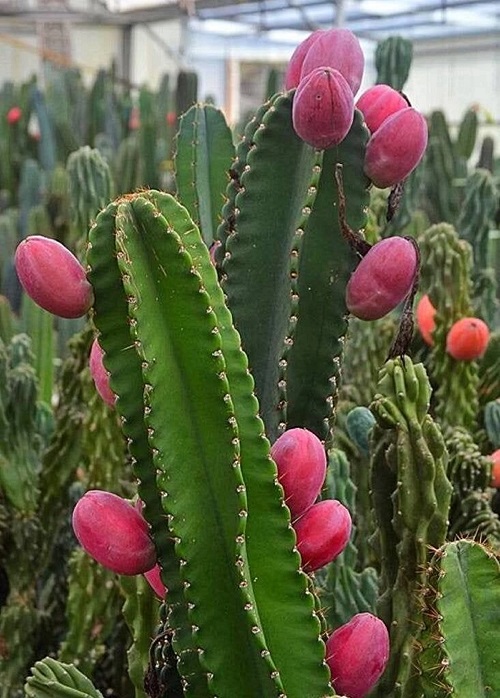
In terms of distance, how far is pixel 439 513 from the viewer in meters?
0.84

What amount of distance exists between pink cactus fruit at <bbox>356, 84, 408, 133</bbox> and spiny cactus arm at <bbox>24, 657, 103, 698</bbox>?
459mm

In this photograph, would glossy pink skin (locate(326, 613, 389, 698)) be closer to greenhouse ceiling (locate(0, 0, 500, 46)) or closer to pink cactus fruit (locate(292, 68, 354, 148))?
pink cactus fruit (locate(292, 68, 354, 148))

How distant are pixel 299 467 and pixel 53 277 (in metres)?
0.19

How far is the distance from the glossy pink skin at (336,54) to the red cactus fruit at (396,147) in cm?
5

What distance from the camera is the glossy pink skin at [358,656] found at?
65 cm

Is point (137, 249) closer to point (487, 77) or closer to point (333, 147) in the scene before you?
point (333, 147)

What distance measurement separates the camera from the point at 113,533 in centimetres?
63

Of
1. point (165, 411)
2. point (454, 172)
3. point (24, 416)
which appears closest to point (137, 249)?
point (165, 411)

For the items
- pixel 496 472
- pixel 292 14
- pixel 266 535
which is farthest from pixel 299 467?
pixel 292 14

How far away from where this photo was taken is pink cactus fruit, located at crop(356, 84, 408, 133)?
755 millimetres

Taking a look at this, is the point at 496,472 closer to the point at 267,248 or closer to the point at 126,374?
the point at 267,248

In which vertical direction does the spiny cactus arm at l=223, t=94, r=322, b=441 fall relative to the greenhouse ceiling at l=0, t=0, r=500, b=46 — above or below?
below

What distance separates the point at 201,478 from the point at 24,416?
0.79m

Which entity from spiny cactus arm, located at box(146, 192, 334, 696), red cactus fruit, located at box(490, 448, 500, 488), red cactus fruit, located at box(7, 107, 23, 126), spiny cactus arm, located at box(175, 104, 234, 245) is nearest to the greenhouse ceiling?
red cactus fruit, located at box(7, 107, 23, 126)
